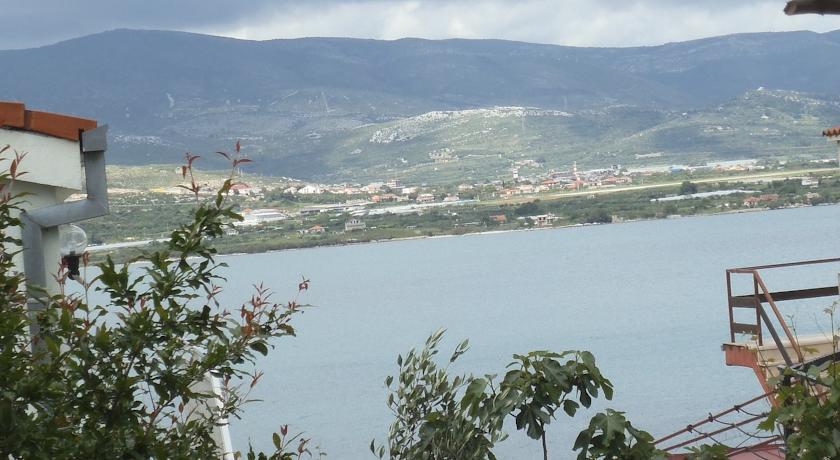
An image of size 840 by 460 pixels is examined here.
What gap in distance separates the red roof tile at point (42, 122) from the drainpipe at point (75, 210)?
176 mm

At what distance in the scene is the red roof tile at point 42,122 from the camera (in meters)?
4.57

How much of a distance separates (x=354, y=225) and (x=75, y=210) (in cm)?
10567

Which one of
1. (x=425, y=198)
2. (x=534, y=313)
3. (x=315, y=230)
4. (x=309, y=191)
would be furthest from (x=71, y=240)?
(x=425, y=198)

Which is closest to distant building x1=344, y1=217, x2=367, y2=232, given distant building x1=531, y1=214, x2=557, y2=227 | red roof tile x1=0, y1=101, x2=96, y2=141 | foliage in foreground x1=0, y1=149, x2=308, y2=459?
distant building x1=531, y1=214, x2=557, y2=227

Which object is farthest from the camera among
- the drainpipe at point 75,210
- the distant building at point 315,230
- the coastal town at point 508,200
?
the distant building at point 315,230

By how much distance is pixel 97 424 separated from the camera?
312 cm

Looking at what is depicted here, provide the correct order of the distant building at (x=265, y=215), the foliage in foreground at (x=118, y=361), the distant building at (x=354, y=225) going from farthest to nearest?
the distant building at (x=354, y=225)
the distant building at (x=265, y=215)
the foliage in foreground at (x=118, y=361)

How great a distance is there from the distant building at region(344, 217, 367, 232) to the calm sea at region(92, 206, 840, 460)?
10.4 ft

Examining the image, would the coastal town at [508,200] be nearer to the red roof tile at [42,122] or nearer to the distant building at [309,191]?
the distant building at [309,191]

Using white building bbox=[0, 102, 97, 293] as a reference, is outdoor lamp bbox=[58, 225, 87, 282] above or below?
below

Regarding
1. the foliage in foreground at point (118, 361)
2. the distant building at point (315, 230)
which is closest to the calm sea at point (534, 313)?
the foliage in foreground at point (118, 361)

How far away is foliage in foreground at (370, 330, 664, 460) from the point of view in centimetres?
402

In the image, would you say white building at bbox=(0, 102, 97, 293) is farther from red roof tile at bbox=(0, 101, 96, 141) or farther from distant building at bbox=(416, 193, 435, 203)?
distant building at bbox=(416, 193, 435, 203)

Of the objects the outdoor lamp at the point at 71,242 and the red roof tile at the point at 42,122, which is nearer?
the red roof tile at the point at 42,122
